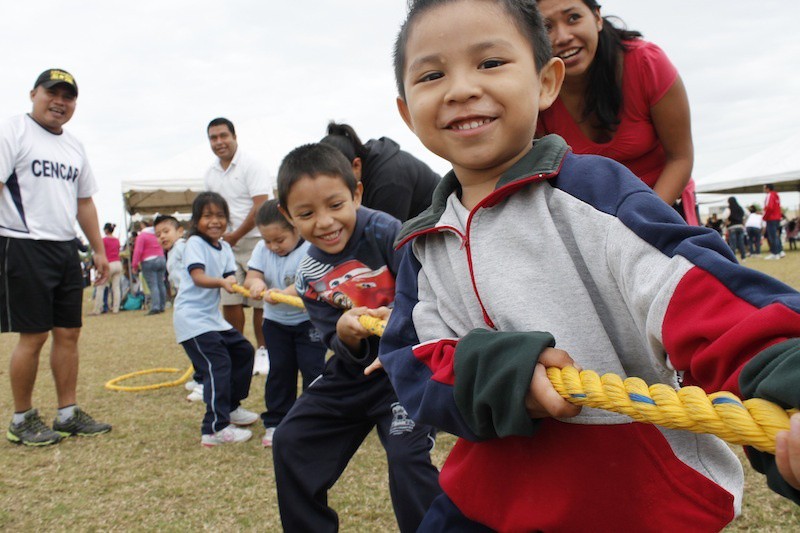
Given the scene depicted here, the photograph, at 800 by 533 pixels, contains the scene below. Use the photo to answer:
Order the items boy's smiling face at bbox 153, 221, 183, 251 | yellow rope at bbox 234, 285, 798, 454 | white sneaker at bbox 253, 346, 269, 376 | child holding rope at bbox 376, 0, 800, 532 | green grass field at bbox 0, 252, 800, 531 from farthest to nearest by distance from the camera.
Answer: boy's smiling face at bbox 153, 221, 183, 251 → white sneaker at bbox 253, 346, 269, 376 → green grass field at bbox 0, 252, 800, 531 → child holding rope at bbox 376, 0, 800, 532 → yellow rope at bbox 234, 285, 798, 454

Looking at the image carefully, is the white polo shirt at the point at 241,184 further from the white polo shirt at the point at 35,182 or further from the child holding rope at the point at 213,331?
the white polo shirt at the point at 35,182

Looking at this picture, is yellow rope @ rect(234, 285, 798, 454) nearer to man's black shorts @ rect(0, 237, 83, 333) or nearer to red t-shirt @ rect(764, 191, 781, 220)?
man's black shorts @ rect(0, 237, 83, 333)

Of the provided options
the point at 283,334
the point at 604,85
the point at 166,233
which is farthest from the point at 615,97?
the point at 166,233

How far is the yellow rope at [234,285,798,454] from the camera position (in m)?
0.75

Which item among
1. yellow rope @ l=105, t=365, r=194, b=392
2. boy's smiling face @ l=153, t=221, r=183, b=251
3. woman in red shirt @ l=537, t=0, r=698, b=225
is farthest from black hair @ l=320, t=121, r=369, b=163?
boy's smiling face @ l=153, t=221, r=183, b=251

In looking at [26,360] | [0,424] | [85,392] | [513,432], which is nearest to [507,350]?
[513,432]

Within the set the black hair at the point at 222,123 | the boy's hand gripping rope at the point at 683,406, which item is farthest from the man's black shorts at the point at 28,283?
the boy's hand gripping rope at the point at 683,406

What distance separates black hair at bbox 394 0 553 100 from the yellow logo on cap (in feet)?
11.9

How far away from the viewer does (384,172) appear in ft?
10.9

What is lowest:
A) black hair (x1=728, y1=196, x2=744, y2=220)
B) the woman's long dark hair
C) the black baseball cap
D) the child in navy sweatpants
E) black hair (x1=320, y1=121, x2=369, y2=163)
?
black hair (x1=728, y1=196, x2=744, y2=220)

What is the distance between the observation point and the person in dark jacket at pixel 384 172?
330 centimetres

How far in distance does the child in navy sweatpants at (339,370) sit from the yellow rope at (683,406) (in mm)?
1228

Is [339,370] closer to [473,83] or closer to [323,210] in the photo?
[323,210]

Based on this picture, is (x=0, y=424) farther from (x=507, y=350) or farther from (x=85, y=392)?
(x=507, y=350)
